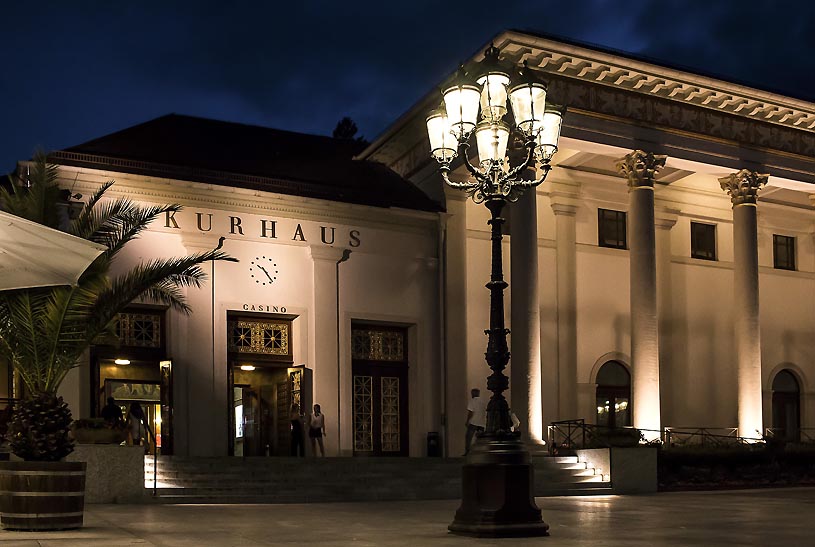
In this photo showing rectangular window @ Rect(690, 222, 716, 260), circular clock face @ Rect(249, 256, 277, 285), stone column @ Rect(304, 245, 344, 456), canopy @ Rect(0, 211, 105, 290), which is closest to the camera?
canopy @ Rect(0, 211, 105, 290)

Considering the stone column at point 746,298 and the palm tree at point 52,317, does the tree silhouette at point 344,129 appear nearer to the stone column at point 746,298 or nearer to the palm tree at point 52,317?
the stone column at point 746,298

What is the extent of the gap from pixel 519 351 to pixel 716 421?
1005 centimetres

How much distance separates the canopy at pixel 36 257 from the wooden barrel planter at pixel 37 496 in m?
4.85

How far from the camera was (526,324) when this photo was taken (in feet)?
82.0

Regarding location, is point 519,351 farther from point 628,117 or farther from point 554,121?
point 554,121

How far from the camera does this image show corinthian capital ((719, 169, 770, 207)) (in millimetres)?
29078

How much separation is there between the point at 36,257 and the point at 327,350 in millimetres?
18167

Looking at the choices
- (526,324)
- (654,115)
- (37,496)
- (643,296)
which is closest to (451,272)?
(526,324)

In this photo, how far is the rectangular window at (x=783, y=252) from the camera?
112 ft

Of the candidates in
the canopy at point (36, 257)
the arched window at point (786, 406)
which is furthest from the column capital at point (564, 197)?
the canopy at point (36, 257)

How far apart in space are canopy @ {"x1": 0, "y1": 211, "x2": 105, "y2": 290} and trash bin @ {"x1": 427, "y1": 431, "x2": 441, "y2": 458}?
19.4 m

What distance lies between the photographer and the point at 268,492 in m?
19.5

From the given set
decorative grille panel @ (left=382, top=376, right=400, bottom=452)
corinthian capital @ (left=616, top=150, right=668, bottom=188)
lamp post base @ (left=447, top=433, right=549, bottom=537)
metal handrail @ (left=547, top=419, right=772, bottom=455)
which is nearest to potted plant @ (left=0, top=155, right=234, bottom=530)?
lamp post base @ (left=447, top=433, right=549, bottom=537)

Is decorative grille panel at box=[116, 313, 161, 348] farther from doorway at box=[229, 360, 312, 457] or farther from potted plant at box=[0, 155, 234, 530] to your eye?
potted plant at box=[0, 155, 234, 530]
